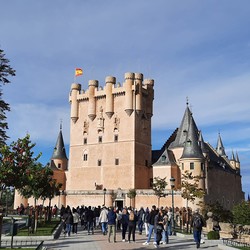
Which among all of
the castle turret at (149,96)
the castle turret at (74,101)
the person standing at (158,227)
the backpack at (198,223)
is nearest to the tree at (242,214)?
the backpack at (198,223)

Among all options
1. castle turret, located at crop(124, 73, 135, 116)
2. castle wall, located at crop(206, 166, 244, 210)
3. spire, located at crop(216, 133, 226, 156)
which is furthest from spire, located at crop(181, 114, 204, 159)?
spire, located at crop(216, 133, 226, 156)

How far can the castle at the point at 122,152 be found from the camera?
174 feet

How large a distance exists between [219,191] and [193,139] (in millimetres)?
11402

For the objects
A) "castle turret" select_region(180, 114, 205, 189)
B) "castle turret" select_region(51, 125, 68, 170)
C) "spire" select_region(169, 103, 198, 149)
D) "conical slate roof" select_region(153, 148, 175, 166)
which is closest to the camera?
"castle turret" select_region(180, 114, 205, 189)

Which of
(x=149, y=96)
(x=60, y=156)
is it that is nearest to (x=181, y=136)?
(x=149, y=96)

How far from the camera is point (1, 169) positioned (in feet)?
52.6

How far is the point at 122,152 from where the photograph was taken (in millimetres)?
56594

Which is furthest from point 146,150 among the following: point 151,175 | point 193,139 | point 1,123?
point 1,123

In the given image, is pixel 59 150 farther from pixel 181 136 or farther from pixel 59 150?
pixel 181 136

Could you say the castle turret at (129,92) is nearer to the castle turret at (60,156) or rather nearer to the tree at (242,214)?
the castle turret at (60,156)

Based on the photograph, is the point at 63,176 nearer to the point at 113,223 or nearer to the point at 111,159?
the point at 111,159

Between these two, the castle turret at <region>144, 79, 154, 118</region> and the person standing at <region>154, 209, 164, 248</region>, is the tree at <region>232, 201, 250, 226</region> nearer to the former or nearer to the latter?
the person standing at <region>154, 209, 164, 248</region>

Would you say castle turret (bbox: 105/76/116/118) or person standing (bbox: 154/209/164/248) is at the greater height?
castle turret (bbox: 105/76/116/118)

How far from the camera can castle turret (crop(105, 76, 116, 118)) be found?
58406mm
